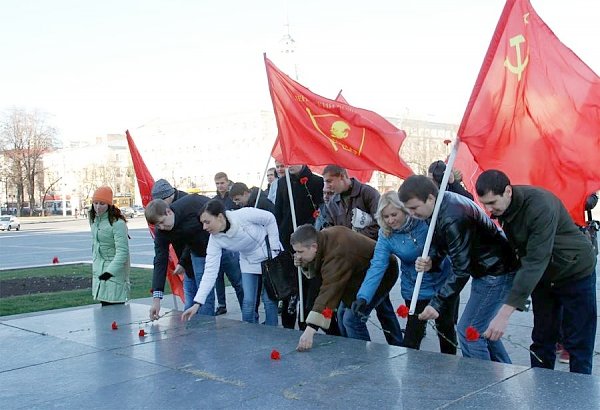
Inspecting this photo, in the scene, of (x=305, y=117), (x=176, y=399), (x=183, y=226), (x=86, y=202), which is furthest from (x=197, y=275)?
(x=86, y=202)

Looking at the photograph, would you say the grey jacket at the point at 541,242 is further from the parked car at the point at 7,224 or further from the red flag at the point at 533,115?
the parked car at the point at 7,224

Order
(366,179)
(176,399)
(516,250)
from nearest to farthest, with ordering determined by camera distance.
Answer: (176,399) → (516,250) → (366,179)

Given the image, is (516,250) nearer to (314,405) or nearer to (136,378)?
(314,405)

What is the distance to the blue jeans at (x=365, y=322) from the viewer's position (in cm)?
545

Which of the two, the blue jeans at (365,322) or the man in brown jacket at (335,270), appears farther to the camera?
the blue jeans at (365,322)

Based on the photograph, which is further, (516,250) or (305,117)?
(305,117)

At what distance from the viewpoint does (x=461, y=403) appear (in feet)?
11.2

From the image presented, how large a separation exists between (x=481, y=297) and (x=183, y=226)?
3.31 meters

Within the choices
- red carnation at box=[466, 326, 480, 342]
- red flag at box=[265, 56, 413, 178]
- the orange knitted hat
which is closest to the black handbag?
red flag at box=[265, 56, 413, 178]

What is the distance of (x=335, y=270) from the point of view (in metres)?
4.92

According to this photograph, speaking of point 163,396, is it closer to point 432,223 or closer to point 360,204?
point 432,223

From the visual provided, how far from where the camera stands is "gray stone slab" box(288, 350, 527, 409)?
354cm

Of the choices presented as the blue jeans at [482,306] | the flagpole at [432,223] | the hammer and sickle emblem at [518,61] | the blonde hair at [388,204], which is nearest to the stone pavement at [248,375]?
the blue jeans at [482,306]

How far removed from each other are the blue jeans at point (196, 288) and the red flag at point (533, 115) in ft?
11.4
